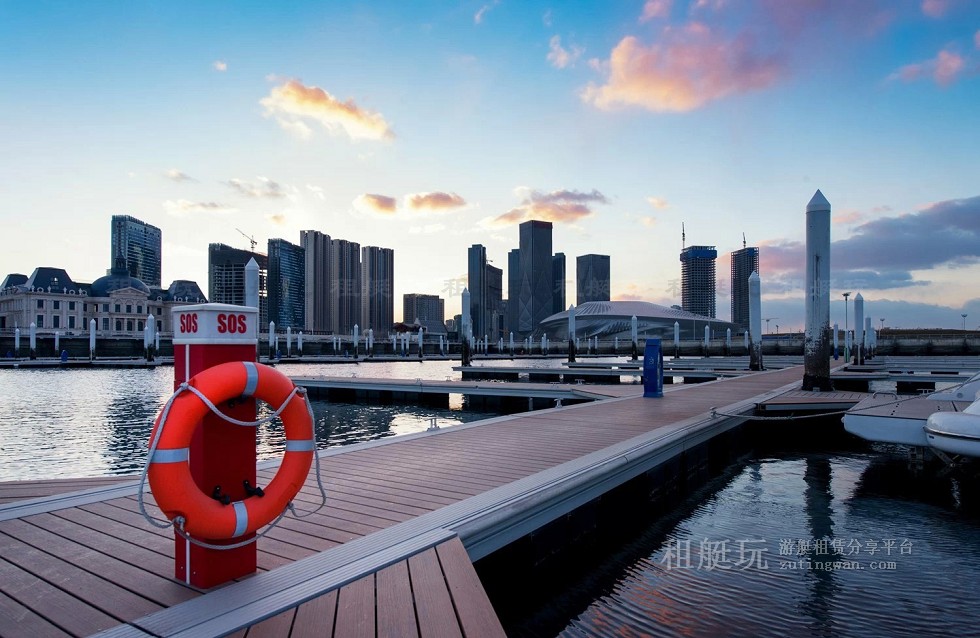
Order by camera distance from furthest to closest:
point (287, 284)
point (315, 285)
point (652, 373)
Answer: point (315, 285) < point (287, 284) < point (652, 373)

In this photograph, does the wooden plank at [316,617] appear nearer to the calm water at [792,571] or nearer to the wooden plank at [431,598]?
the wooden plank at [431,598]

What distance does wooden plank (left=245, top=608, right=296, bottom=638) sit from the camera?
2.53 meters

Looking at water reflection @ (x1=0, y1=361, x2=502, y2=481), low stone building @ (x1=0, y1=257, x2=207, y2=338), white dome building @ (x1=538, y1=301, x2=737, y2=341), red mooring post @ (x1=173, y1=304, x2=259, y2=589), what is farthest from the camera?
white dome building @ (x1=538, y1=301, x2=737, y2=341)

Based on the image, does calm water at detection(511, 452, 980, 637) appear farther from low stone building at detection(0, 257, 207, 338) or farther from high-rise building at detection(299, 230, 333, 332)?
high-rise building at detection(299, 230, 333, 332)

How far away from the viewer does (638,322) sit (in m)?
137

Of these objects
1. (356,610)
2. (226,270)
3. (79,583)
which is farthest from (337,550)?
(226,270)

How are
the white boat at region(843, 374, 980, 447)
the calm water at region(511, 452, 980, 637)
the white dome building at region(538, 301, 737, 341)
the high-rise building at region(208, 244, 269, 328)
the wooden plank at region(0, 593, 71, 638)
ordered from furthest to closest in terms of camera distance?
the high-rise building at region(208, 244, 269, 328), the white dome building at region(538, 301, 737, 341), the white boat at region(843, 374, 980, 447), the calm water at region(511, 452, 980, 637), the wooden plank at region(0, 593, 71, 638)

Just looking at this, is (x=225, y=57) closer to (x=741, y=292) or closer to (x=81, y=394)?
(x=81, y=394)

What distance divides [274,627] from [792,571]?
Answer: 5168 mm

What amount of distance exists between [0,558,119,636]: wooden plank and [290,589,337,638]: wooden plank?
0.86 m

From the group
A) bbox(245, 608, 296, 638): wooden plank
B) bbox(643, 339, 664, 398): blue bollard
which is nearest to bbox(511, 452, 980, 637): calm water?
bbox(245, 608, 296, 638): wooden plank

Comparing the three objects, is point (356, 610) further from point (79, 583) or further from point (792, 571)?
point (792, 571)

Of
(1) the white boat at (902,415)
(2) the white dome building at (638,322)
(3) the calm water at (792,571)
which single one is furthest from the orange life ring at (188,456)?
(2) the white dome building at (638,322)

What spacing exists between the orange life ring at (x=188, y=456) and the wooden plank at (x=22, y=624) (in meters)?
0.67
